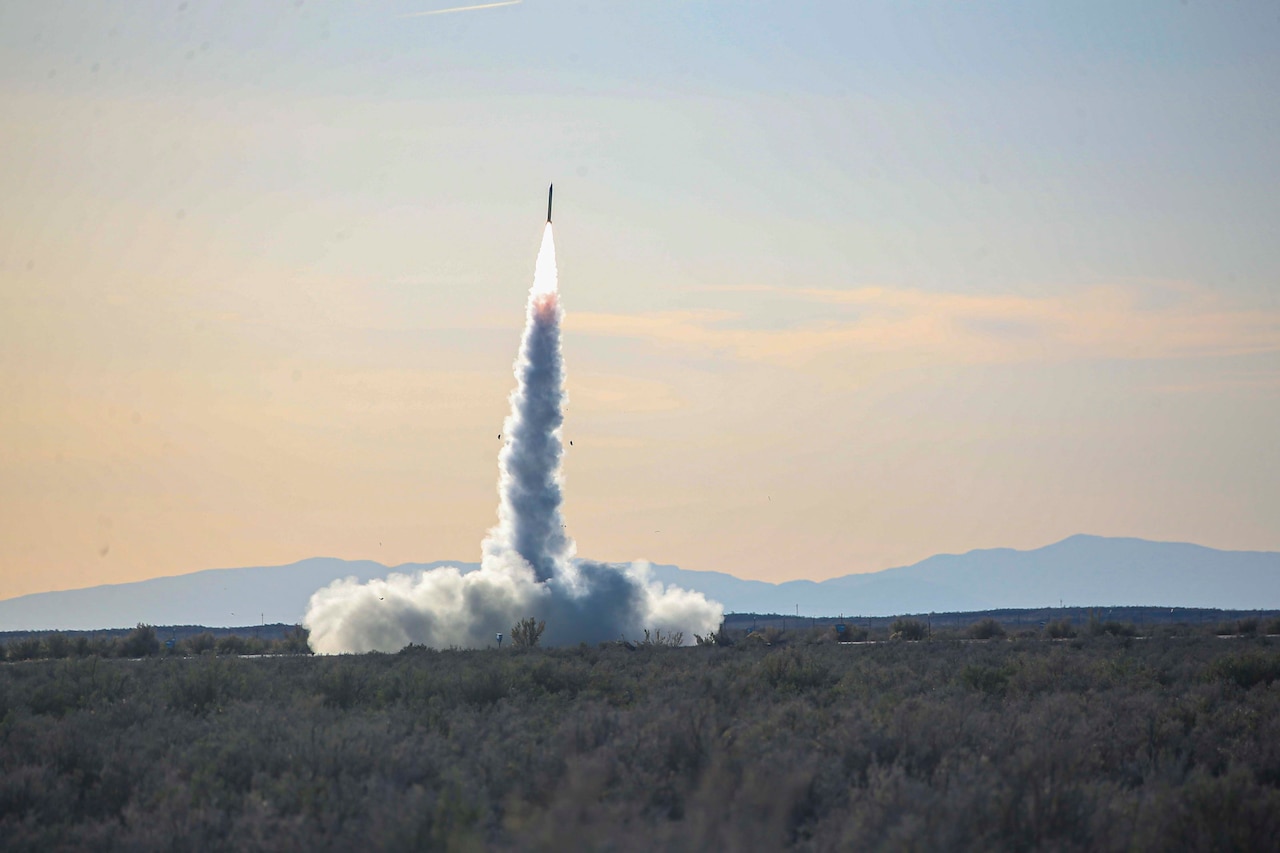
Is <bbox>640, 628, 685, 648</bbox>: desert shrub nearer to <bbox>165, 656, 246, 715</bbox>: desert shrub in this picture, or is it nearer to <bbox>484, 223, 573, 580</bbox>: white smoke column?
<bbox>484, 223, 573, 580</bbox>: white smoke column

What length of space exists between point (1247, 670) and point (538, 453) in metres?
31.4

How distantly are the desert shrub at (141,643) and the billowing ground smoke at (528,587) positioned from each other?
776cm

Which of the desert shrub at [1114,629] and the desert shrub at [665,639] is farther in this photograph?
the desert shrub at [1114,629]

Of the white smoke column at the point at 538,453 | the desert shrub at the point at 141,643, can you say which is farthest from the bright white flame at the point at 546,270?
the desert shrub at the point at 141,643

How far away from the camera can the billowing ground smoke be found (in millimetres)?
55188

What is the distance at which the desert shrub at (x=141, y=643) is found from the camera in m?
62.2

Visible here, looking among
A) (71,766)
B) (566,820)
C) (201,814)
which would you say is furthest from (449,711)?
(566,820)

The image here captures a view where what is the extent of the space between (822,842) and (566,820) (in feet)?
9.67

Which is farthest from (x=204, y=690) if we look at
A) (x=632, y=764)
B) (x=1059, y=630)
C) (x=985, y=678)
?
(x=1059, y=630)

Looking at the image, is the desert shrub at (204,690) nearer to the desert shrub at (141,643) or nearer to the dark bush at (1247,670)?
the dark bush at (1247,670)

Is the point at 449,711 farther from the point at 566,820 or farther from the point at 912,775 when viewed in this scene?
the point at 566,820

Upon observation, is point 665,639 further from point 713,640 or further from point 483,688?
Answer: point 483,688

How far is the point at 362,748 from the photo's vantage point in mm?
17656

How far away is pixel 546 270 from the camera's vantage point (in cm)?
5397
